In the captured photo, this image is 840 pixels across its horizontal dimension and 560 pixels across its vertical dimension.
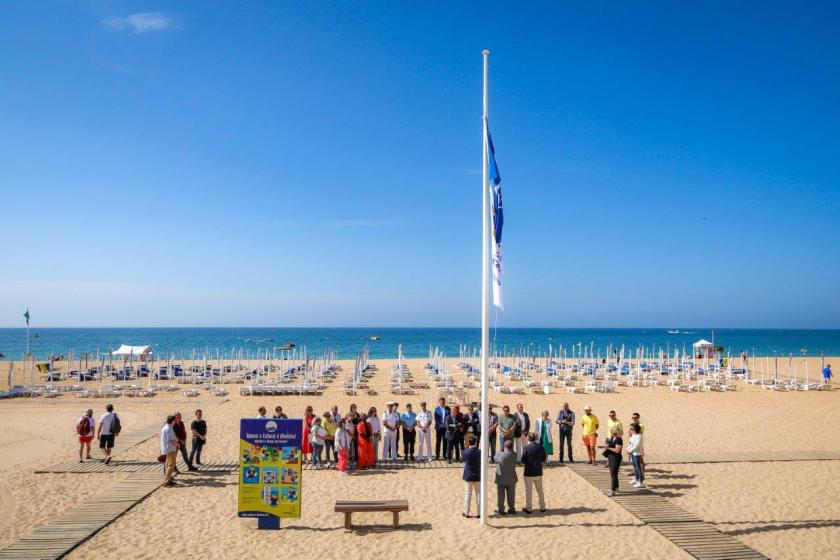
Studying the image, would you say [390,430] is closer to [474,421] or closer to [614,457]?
[474,421]

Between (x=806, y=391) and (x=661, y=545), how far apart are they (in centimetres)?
2608

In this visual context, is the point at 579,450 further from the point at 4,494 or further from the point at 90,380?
the point at 90,380

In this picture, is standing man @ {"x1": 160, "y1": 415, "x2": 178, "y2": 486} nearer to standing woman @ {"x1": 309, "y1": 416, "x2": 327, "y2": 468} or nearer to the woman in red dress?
standing woman @ {"x1": 309, "y1": 416, "x2": 327, "y2": 468}

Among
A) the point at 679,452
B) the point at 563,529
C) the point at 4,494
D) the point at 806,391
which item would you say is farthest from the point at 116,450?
the point at 806,391

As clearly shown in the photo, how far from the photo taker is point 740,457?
13.8 metres

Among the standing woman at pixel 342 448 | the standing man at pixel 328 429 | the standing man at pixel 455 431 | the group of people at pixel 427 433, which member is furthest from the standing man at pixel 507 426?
the standing man at pixel 328 429

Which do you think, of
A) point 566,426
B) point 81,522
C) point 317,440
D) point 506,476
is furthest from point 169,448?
point 566,426

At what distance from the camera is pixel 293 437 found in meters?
9.13

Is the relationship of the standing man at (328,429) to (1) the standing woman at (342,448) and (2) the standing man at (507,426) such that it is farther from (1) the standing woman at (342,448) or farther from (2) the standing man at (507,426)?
(2) the standing man at (507,426)

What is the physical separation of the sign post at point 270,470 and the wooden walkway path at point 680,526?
5904 millimetres

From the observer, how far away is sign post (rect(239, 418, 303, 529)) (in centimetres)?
891

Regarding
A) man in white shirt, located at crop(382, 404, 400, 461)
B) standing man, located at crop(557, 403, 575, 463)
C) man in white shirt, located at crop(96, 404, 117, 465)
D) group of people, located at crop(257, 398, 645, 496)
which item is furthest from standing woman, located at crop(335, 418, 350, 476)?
man in white shirt, located at crop(96, 404, 117, 465)

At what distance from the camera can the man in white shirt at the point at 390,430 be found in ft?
43.1

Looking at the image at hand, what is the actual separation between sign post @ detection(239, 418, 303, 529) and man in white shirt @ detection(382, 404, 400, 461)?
4.25m
